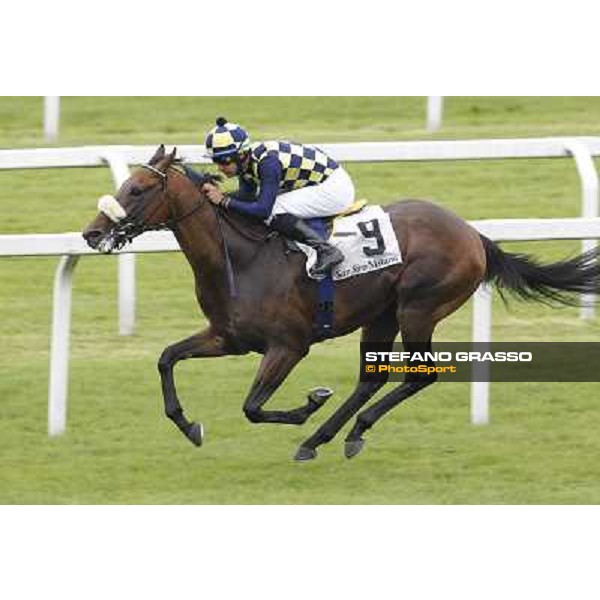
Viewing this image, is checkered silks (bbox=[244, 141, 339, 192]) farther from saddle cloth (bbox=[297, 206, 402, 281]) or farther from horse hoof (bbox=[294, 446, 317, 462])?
horse hoof (bbox=[294, 446, 317, 462])

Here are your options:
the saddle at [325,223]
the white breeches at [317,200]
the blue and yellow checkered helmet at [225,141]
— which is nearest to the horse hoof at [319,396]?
the saddle at [325,223]

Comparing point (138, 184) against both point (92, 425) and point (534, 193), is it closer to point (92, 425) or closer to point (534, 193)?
point (92, 425)

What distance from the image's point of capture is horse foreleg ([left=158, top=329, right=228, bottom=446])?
9.24m

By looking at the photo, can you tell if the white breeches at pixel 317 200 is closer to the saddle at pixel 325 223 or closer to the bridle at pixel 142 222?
the saddle at pixel 325 223

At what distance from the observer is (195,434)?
9242 millimetres

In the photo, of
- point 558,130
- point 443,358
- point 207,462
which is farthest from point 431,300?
point 558,130

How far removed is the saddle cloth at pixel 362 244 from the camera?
30.7ft

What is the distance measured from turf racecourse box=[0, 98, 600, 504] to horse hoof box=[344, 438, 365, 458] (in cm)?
6

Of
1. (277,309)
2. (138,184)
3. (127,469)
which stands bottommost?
(127,469)

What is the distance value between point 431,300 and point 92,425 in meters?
1.82

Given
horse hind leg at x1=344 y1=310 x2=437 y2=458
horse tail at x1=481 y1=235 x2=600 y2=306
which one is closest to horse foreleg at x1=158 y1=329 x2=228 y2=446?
horse hind leg at x1=344 y1=310 x2=437 y2=458

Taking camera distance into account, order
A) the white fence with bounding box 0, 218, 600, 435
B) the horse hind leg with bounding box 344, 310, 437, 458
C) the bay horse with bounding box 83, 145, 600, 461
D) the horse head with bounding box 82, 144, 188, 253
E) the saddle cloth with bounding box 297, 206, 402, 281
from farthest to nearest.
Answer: the white fence with bounding box 0, 218, 600, 435 → the horse hind leg with bounding box 344, 310, 437, 458 → the saddle cloth with bounding box 297, 206, 402, 281 → the bay horse with bounding box 83, 145, 600, 461 → the horse head with bounding box 82, 144, 188, 253

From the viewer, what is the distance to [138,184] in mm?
9000

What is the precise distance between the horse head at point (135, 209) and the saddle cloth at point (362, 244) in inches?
28.6
